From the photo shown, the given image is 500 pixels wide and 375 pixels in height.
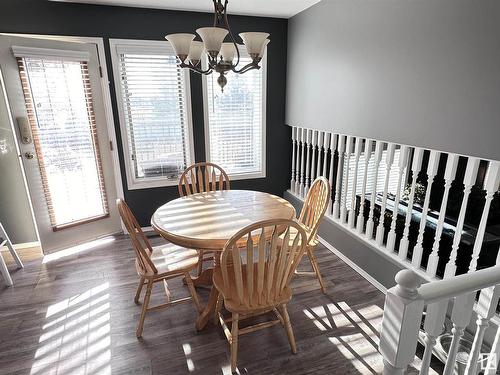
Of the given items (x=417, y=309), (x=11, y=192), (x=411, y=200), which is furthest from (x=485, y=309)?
(x=11, y=192)

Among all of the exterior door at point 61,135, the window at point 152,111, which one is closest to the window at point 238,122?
the window at point 152,111

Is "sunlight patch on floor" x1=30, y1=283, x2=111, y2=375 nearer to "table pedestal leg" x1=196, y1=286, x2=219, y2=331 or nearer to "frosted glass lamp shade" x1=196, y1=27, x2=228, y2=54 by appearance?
"table pedestal leg" x1=196, y1=286, x2=219, y2=331

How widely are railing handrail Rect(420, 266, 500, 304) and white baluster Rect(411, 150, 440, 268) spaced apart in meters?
1.17

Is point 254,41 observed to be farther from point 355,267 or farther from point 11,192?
point 11,192

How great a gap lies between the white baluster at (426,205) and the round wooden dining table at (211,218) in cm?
94

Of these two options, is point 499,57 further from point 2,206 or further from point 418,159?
point 2,206

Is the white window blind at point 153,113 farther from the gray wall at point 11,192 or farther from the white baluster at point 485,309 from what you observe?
the white baluster at point 485,309

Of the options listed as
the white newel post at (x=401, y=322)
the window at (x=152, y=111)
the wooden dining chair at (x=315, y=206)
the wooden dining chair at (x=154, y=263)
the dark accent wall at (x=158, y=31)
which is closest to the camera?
the white newel post at (x=401, y=322)

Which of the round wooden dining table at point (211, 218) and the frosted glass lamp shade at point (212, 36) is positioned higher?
the frosted glass lamp shade at point (212, 36)

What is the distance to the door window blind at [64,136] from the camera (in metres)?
2.87

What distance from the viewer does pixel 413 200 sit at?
2387 mm

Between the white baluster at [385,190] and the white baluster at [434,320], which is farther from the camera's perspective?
the white baluster at [385,190]

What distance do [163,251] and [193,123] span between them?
185 centimetres

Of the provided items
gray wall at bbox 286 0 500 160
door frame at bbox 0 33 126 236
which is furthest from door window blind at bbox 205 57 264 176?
door frame at bbox 0 33 126 236
